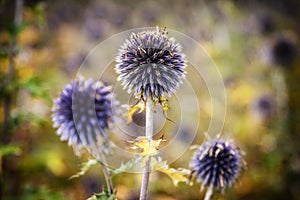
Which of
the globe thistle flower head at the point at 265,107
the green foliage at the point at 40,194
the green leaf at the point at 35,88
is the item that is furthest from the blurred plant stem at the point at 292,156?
the green leaf at the point at 35,88

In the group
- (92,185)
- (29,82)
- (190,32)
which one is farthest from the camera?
(190,32)

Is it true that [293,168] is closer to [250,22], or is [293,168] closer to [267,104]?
[267,104]

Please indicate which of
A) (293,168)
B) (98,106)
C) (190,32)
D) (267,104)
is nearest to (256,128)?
(267,104)

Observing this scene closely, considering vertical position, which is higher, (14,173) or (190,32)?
(190,32)

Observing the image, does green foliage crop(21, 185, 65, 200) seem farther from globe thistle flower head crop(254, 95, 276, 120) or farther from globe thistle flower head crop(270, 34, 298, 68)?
globe thistle flower head crop(270, 34, 298, 68)

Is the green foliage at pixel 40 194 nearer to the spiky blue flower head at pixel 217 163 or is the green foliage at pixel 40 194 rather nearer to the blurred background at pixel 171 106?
the blurred background at pixel 171 106

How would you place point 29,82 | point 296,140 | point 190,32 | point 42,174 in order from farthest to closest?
point 190,32 < point 296,140 < point 42,174 < point 29,82

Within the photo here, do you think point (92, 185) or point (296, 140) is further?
point (296, 140)
